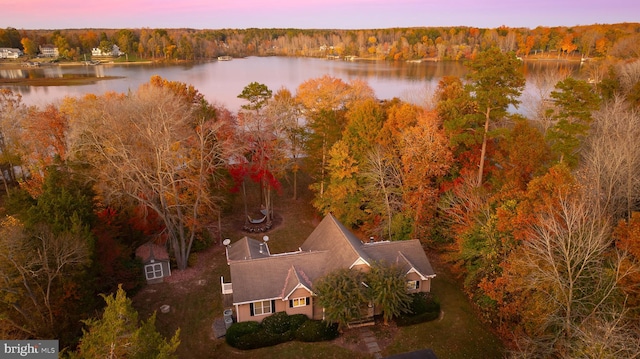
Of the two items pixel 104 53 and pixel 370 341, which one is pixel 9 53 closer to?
pixel 104 53

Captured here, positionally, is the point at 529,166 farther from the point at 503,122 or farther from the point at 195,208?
the point at 195,208

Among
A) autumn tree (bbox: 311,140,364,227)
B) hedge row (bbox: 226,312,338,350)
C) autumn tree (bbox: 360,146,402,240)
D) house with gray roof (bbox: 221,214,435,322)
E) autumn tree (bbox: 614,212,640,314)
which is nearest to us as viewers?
autumn tree (bbox: 614,212,640,314)

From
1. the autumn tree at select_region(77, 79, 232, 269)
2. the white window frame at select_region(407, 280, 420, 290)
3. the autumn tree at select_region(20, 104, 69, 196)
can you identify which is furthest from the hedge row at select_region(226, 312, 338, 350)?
the autumn tree at select_region(20, 104, 69, 196)

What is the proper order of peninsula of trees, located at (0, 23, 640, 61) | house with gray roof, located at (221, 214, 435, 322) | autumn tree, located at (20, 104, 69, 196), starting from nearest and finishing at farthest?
house with gray roof, located at (221, 214, 435, 322) → autumn tree, located at (20, 104, 69, 196) → peninsula of trees, located at (0, 23, 640, 61)

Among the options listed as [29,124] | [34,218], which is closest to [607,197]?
[34,218]

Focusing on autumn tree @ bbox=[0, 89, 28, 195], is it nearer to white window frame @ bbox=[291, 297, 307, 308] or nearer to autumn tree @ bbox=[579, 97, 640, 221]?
white window frame @ bbox=[291, 297, 307, 308]
